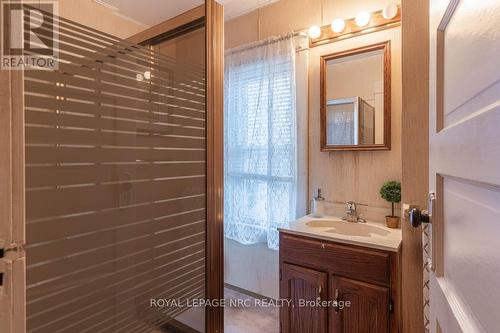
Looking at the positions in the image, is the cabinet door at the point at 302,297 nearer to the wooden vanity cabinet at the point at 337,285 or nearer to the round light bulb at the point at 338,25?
the wooden vanity cabinet at the point at 337,285

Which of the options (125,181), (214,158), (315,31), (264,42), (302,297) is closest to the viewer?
(125,181)

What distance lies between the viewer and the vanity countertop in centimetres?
137

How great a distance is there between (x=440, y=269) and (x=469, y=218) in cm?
29

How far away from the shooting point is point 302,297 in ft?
5.21

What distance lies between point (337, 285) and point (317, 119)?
1.17 metres

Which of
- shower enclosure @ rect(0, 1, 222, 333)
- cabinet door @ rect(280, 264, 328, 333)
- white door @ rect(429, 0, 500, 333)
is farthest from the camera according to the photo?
cabinet door @ rect(280, 264, 328, 333)

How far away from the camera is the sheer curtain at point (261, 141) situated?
2.07m

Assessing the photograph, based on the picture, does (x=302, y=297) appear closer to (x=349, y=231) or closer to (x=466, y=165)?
(x=349, y=231)

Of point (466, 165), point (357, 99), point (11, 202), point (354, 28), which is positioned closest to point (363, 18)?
point (354, 28)

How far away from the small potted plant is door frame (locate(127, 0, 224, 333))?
112 centimetres

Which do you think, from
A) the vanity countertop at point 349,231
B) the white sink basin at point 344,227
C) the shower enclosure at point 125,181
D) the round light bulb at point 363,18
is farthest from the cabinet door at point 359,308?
the round light bulb at point 363,18

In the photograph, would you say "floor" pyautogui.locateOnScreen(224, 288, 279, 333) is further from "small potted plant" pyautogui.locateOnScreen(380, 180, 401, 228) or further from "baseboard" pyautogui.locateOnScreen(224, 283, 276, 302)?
"small potted plant" pyautogui.locateOnScreen(380, 180, 401, 228)

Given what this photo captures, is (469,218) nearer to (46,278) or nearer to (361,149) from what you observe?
(46,278)

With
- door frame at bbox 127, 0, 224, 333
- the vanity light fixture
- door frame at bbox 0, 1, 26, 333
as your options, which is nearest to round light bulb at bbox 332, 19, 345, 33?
the vanity light fixture
